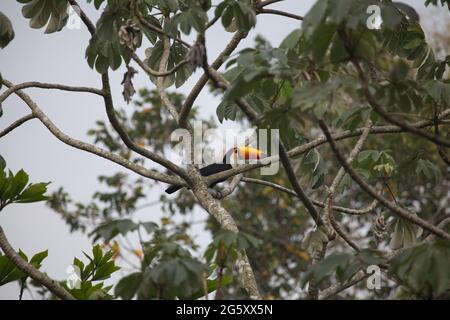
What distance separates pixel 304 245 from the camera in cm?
331

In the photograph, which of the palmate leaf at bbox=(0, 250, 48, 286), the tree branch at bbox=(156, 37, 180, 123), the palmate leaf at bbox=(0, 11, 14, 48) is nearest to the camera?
the palmate leaf at bbox=(0, 11, 14, 48)

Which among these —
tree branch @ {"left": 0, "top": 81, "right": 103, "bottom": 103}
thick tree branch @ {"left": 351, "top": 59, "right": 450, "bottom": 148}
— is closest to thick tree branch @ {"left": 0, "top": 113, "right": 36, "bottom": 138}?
tree branch @ {"left": 0, "top": 81, "right": 103, "bottom": 103}

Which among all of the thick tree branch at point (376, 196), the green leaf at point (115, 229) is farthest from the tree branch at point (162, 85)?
the green leaf at point (115, 229)

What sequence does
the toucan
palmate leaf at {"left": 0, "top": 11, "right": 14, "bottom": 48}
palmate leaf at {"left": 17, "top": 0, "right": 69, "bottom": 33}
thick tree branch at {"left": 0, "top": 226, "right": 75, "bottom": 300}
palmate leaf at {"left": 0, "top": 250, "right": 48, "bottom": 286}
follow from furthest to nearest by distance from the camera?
1. the toucan
2. palmate leaf at {"left": 17, "top": 0, "right": 69, "bottom": 33}
3. palmate leaf at {"left": 0, "top": 250, "right": 48, "bottom": 286}
4. palmate leaf at {"left": 0, "top": 11, "right": 14, "bottom": 48}
5. thick tree branch at {"left": 0, "top": 226, "right": 75, "bottom": 300}

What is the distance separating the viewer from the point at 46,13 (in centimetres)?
366

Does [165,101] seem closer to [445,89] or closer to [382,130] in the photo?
[382,130]

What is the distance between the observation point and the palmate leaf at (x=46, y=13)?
362 cm

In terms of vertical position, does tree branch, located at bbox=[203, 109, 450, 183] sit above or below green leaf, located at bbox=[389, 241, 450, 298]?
above

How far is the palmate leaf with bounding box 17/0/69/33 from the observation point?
3.62 meters

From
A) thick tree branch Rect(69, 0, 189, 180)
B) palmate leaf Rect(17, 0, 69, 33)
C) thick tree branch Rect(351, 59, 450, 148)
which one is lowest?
thick tree branch Rect(351, 59, 450, 148)

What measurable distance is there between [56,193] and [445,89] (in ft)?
25.4

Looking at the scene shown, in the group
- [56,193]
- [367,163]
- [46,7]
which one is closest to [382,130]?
[367,163]

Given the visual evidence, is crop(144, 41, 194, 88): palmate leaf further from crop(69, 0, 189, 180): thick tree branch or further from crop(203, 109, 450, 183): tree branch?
crop(203, 109, 450, 183): tree branch

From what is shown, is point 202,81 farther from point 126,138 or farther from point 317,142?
point 317,142
